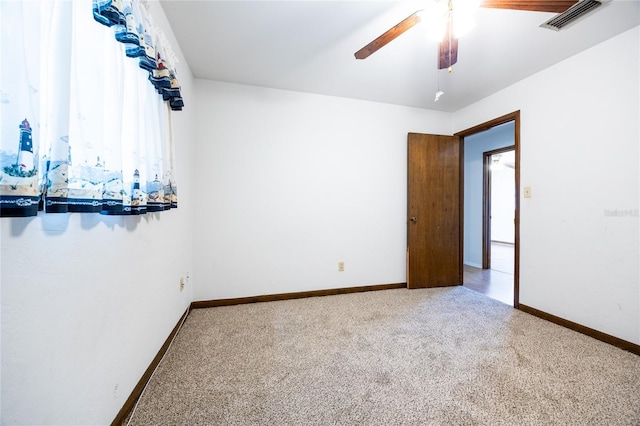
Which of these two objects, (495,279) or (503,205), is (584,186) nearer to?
(495,279)

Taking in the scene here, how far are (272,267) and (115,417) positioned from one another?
167cm

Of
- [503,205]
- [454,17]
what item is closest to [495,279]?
[454,17]

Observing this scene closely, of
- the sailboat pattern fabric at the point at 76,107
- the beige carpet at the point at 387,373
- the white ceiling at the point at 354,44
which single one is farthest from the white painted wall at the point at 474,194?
the sailboat pattern fabric at the point at 76,107

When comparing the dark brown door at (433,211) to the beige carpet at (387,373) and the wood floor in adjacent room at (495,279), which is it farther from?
the beige carpet at (387,373)

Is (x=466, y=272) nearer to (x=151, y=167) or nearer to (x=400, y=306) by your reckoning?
(x=400, y=306)

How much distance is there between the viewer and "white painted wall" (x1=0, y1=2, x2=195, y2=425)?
0.64 m

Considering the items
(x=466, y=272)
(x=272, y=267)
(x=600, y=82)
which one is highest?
(x=600, y=82)

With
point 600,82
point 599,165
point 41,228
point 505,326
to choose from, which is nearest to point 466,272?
point 505,326

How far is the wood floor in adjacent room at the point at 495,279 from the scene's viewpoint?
9.59 feet

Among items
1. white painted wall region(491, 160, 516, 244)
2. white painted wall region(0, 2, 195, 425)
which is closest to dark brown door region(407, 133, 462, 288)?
white painted wall region(0, 2, 195, 425)

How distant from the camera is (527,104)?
244cm

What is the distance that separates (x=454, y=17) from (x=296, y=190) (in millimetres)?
1926

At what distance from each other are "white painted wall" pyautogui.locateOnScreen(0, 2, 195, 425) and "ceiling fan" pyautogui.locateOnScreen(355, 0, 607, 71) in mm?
1454

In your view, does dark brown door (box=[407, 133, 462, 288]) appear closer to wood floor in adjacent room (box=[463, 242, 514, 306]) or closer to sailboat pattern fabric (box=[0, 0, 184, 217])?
wood floor in adjacent room (box=[463, 242, 514, 306])
